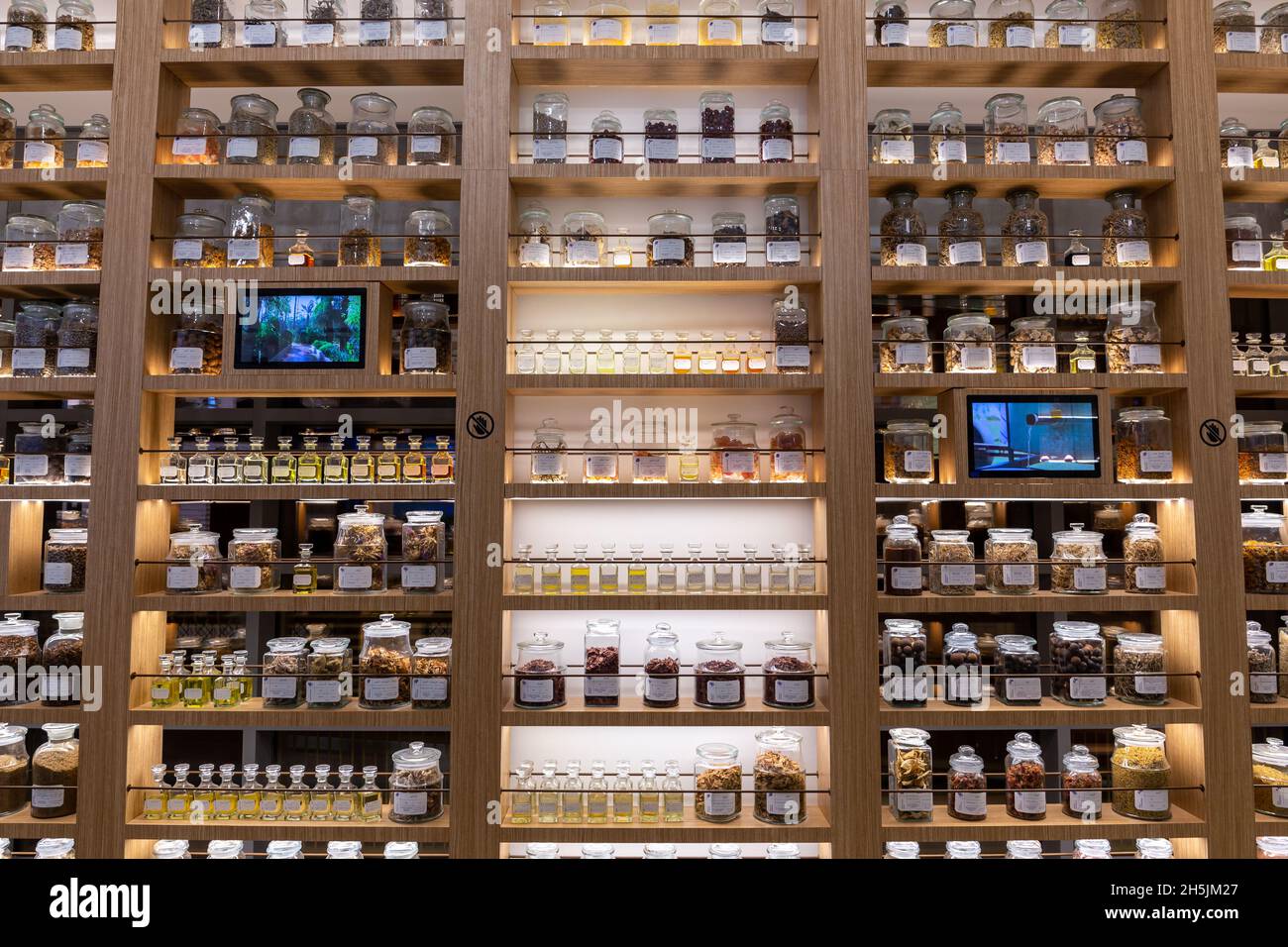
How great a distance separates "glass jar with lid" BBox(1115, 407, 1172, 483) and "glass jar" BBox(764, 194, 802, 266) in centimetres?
106

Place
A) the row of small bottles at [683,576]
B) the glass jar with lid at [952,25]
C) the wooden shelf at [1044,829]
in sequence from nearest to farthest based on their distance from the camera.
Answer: the wooden shelf at [1044,829] → the row of small bottles at [683,576] → the glass jar with lid at [952,25]

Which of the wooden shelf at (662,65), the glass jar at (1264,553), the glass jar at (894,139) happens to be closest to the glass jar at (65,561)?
the wooden shelf at (662,65)

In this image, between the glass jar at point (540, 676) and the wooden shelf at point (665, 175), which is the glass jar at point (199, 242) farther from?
the glass jar at point (540, 676)

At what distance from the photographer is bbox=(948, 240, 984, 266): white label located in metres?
2.20

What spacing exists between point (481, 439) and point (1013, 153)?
1.74m

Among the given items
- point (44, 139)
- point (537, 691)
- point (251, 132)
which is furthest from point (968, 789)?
point (44, 139)

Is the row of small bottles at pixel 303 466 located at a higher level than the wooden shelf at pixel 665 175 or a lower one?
lower

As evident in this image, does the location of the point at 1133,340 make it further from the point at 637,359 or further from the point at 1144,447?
the point at 637,359

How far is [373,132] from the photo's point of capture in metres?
2.26

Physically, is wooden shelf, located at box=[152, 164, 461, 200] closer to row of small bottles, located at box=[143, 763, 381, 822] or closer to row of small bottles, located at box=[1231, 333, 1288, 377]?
row of small bottles, located at box=[143, 763, 381, 822]

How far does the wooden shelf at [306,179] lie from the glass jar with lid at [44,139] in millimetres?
367

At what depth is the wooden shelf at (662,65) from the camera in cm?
221

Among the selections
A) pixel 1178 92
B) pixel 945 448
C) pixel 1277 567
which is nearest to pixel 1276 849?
pixel 1277 567

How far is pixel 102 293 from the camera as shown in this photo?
7.11ft
